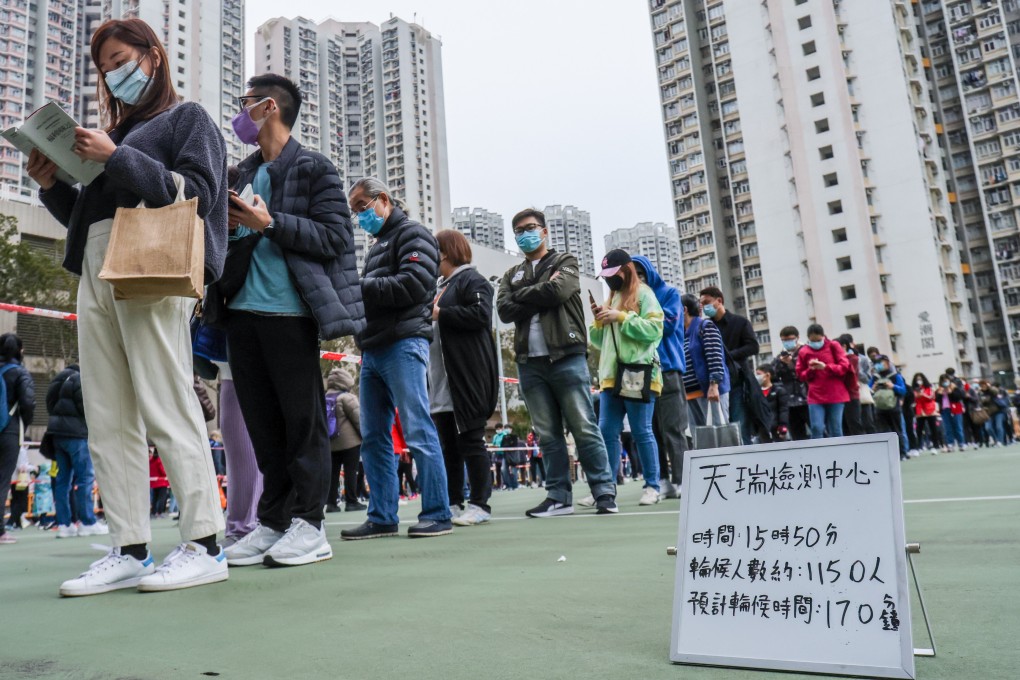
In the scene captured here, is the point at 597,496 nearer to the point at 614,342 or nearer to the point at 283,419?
the point at 614,342

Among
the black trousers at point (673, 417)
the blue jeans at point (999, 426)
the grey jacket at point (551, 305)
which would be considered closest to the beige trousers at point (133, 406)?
the grey jacket at point (551, 305)

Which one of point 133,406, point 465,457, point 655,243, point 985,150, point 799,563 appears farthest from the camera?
point 655,243

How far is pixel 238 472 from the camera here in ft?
13.3

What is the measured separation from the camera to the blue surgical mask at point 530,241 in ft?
16.7

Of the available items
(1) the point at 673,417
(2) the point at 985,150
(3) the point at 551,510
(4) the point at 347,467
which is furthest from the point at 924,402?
(2) the point at 985,150

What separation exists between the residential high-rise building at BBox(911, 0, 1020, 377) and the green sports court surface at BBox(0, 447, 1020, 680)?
64.4m

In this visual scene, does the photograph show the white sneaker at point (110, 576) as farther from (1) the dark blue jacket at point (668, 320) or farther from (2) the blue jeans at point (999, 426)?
(2) the blue jeans at point (999, 426)

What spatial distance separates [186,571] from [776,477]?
1.83 m

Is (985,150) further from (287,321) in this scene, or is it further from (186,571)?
(186,571)

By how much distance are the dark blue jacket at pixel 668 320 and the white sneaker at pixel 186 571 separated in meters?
4.01

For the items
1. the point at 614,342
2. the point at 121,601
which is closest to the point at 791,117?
the point at 614,342

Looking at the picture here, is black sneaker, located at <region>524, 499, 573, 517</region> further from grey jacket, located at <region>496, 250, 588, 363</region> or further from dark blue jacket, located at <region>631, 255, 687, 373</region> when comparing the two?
dark blue jacket, located at <region>631, 255, 687, 373</region>

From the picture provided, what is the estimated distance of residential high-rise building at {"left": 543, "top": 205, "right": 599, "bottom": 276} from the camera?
104125mm

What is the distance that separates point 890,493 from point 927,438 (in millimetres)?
16405
